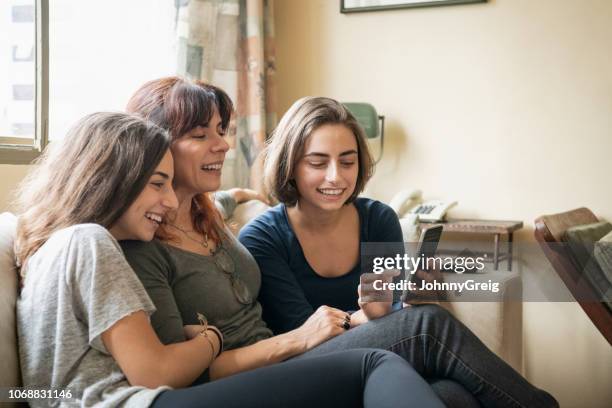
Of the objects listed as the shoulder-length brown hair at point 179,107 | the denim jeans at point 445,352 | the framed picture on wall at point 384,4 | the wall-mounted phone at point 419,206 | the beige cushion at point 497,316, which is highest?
the framed picture on wall at point 384,4

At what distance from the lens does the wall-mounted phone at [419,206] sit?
2.71 meters

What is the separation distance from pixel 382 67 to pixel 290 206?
1425mm

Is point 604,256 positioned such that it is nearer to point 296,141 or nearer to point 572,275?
point 572,275

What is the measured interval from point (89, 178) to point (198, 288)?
1.14 ft

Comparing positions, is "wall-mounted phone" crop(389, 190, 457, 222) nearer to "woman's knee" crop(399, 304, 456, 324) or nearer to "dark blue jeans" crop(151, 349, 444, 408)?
"woman's knee" crop(399, 304, 456, 324)

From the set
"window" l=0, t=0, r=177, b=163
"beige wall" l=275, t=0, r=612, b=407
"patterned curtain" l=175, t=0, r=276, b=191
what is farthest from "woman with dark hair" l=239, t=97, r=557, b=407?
"beige wall" l=275, t=0, r=612, b=407

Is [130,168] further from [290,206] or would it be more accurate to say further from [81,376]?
[290,206]

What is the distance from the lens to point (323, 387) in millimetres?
1152

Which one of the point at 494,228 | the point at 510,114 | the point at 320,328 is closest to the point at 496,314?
the point at 494,228

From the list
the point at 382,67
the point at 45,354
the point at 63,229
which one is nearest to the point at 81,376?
the point at 45,354

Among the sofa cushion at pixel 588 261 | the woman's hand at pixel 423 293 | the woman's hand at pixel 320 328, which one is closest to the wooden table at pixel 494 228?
the sofa cushion at pixel 588 261

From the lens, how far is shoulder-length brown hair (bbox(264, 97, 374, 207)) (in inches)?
68.4

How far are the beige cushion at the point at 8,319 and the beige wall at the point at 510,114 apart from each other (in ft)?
6.51

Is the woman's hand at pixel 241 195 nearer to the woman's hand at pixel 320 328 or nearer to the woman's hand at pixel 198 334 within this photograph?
the woman's hand at pixel 320 328
